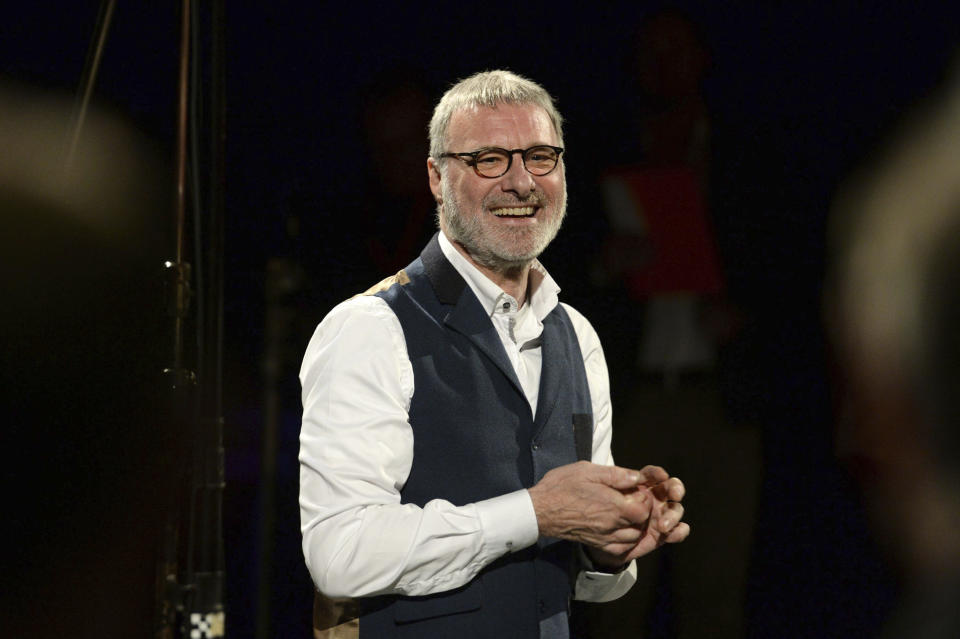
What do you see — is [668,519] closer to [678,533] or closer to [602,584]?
[678,533]

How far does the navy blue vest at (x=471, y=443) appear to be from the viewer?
1333mm

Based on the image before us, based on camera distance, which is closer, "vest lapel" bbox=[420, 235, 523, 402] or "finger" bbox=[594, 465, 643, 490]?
"finger" bbox=[594, 465, 643, 490]

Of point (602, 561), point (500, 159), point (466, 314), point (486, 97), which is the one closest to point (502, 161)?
point (500, 159)

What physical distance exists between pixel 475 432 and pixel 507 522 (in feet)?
0.51

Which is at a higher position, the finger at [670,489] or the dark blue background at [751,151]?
the dark blue background at [751,151]

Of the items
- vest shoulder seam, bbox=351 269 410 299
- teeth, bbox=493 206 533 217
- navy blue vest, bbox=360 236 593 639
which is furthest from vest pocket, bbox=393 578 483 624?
teeth, bbox=493 206 533 217

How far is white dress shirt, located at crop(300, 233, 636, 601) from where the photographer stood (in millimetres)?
1233

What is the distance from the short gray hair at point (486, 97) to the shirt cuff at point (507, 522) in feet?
1.89

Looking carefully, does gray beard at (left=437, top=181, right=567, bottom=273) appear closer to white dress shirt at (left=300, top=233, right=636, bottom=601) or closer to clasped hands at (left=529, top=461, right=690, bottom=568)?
white dress shirt at (left=300, top=233, right=636, bottom=601)

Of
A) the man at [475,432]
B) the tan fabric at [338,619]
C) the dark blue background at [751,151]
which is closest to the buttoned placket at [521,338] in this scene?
the man at [475,432]

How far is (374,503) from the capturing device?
1.26 metres

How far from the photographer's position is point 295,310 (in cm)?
227

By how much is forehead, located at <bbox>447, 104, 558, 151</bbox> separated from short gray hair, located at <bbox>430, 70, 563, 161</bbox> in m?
0.01

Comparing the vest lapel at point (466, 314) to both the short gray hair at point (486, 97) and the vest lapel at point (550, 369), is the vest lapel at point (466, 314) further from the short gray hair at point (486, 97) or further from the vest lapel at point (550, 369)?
the short gray hair at point (486, 97)
